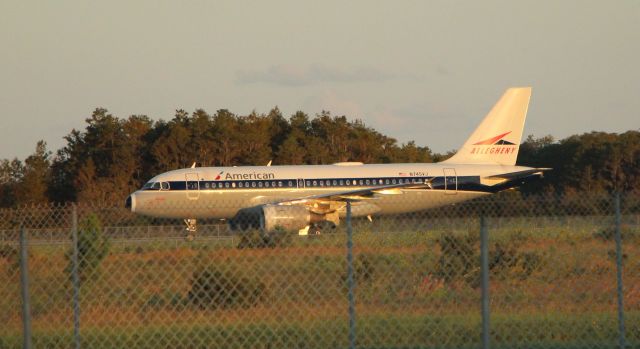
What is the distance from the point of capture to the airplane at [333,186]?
107 feet

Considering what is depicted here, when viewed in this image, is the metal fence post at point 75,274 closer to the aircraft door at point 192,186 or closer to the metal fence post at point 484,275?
the metal fence post at point 484,275

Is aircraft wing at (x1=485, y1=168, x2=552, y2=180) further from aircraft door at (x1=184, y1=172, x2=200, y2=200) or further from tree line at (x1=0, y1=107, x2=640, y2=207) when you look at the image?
tree line at (x1=0, y1=107, x2=640, y2=207)

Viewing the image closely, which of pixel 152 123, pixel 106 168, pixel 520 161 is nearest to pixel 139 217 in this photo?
pixel 106 168

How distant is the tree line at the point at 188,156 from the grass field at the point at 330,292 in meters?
40.1

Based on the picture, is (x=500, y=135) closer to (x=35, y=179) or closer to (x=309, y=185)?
(x=309, y=185)

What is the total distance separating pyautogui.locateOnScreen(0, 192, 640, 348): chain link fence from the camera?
9133 mm

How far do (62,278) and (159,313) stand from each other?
96cm

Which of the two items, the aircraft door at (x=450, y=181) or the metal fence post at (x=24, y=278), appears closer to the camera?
the metal fence post at (x=24, y=278)

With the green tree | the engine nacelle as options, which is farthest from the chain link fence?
the green tree

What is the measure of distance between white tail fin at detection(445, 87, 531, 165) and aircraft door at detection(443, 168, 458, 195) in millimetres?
1572

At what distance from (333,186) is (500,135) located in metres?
7.05

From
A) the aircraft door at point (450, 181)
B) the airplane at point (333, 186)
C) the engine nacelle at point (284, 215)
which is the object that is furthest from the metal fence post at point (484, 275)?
the aircraft door at point (450, 181)

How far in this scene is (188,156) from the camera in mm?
A: 53562

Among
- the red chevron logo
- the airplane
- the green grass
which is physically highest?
the red chevron logo
